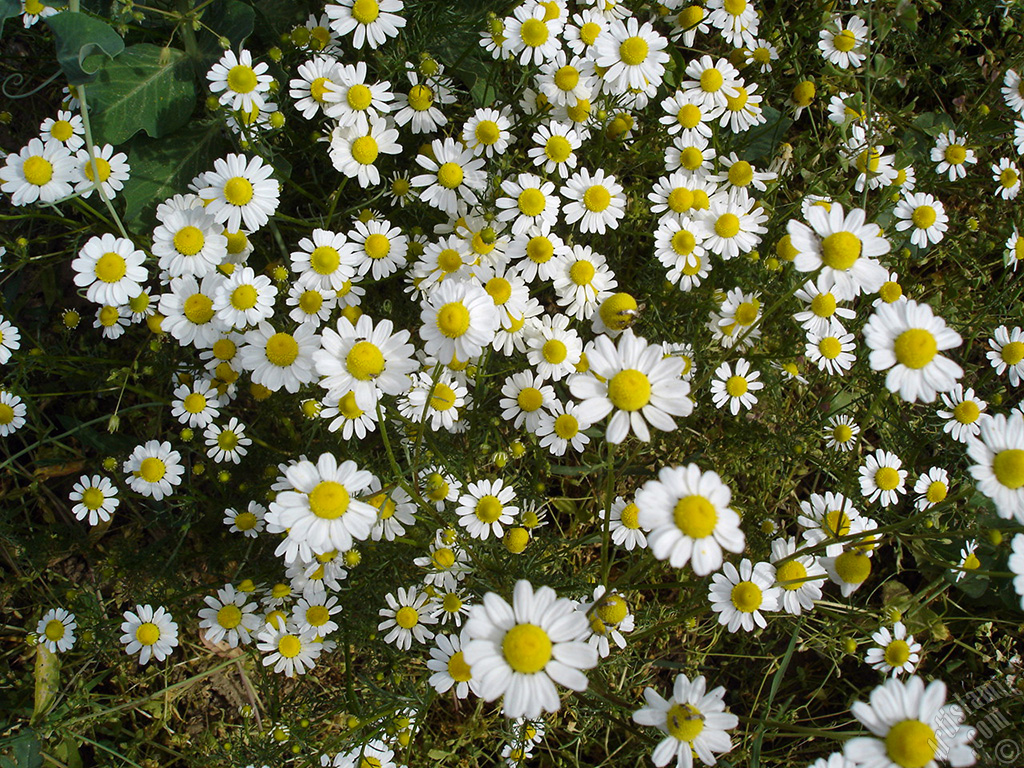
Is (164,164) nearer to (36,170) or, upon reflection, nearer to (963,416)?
(36,170)

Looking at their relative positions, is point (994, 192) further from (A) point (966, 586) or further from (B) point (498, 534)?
(B) point (498, 534)

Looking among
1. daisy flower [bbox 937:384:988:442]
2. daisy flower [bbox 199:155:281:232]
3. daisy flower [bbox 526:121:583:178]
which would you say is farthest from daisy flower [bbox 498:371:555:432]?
daisy flower [bbox 937:384:988:442]

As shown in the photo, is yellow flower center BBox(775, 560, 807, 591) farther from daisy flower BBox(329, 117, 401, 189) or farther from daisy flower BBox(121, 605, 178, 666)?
daisy flower BBox(121, 605, 178, 666)

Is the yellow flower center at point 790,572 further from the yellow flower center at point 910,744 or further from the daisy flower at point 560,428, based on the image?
the daisy flower at point 560,428

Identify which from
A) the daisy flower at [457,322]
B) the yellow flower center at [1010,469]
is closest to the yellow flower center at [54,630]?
the daisy flower at [457,322]

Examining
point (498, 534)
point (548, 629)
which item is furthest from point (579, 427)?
point (548, 629)
